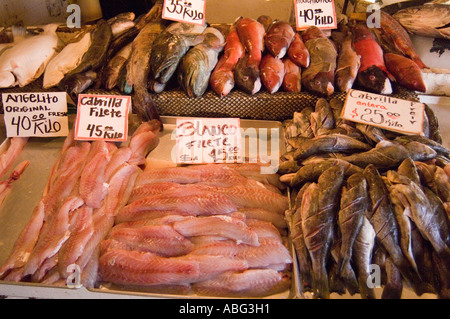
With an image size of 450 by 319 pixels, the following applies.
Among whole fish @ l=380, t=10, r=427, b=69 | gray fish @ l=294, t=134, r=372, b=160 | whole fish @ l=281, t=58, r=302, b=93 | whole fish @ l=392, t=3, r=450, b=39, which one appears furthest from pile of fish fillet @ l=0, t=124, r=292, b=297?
whole fish @ l=392, t=3, r=450, b=39

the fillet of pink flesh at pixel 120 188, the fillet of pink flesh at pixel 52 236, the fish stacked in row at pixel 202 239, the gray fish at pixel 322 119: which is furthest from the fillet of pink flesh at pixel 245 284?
the gray fish at pixel 322 119

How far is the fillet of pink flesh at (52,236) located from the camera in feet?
6.31

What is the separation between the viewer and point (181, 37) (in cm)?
290

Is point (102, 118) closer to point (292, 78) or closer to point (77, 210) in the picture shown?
point (77, 210)

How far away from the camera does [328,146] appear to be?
7.43 feet

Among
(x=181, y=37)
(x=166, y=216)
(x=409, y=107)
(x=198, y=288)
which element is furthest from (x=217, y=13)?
(x=198, y=288)

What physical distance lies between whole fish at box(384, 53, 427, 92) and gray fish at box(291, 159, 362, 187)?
1.14 meters

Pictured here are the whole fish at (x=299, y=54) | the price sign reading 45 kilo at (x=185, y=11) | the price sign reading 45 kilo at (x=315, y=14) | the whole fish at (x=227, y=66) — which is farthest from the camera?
the price sign reading 45 kilo at (x=315, y=14)

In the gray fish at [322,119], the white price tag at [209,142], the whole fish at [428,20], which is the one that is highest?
the whole fish at [428,20]

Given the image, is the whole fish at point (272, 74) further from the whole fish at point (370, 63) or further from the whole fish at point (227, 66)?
the whole fish at point (370, 63)

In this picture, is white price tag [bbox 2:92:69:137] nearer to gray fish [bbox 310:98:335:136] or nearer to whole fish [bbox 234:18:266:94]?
whole fish [bbox 234:18:266:94]

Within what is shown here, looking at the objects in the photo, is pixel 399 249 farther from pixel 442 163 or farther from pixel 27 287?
pixel 27 287
